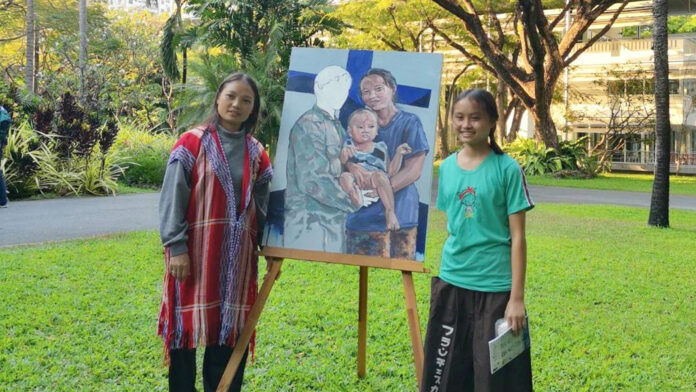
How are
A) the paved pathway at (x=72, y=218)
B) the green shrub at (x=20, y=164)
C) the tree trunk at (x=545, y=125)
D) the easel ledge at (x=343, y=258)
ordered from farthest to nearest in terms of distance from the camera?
the tree trunk at (x=545, y=125)
the green shrub at (x=20, y=164)
the paved pathway at (x=72, y=218)
the easel ledge at (x=343, y=258)

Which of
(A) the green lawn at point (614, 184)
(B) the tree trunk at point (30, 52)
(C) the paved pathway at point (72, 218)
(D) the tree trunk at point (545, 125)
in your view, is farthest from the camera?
(B) the tree trunk at point (30, 52)

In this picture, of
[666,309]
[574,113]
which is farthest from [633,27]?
[666,309]

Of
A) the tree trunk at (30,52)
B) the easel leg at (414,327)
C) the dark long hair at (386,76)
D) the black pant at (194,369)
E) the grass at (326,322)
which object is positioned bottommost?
the grass at (326,322)

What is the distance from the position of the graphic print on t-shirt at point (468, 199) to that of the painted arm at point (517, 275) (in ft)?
0.53

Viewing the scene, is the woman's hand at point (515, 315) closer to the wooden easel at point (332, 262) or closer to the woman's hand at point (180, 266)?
the wooden easel at point (332, 262)

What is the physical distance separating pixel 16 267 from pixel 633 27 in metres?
30.5

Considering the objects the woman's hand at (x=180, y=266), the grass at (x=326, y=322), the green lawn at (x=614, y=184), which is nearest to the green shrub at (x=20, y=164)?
the grass at (x=326, y=322)

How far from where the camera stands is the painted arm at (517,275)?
2.67m

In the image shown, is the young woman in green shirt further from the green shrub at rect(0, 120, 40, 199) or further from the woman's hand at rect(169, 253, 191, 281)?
the green shrub at rect(0, 120, 40, 199)

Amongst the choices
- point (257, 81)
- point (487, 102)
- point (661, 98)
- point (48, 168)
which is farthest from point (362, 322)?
point (48, 168)

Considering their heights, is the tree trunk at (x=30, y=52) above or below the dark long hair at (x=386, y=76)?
above

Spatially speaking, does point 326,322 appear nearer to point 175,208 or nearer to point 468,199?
point 175,208

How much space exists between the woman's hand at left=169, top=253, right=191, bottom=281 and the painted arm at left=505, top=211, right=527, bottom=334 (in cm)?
144

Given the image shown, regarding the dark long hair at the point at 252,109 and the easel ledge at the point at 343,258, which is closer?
the dark long hair at the point at 252,109
